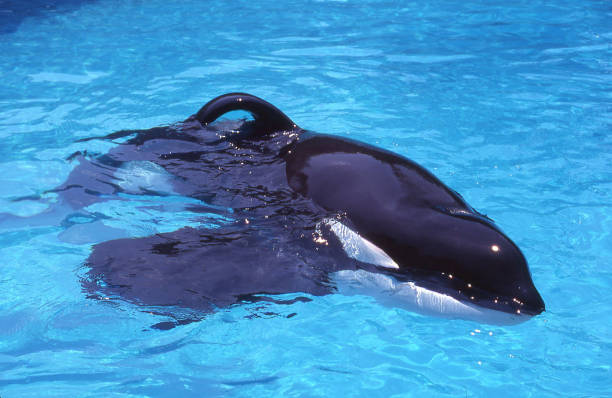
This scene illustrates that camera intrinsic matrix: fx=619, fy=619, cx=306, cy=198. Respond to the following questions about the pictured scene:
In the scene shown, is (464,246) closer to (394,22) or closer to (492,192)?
(492,192)

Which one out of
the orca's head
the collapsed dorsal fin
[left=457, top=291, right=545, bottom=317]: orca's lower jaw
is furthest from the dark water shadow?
[left=457, top=291, right=545, bottom=317]: orca's lower jaw

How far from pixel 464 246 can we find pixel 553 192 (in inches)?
96.1

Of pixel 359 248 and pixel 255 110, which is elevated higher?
pixel 255 110

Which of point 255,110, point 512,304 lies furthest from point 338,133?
point 512,304

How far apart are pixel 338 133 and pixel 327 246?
9.82 ft

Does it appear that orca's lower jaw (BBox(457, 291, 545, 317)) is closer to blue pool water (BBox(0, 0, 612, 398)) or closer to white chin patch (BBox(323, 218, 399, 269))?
blue pool water (BBox(0, 0, 612, 398))

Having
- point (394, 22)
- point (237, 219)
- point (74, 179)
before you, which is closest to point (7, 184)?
point (74, 179)

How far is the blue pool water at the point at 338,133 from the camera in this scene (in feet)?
10.8

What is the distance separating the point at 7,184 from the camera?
215 inches

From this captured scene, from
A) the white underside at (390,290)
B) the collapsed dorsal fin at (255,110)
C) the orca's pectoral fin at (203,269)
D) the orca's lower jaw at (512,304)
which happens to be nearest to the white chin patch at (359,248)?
the white underside at (390,290)

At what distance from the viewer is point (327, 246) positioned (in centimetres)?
384

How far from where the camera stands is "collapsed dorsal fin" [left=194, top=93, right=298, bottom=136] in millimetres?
4796

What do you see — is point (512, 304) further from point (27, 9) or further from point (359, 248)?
point (27, 9)

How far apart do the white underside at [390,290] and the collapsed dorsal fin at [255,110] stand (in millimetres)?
1330
